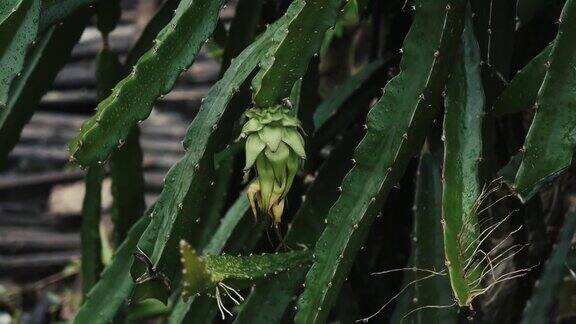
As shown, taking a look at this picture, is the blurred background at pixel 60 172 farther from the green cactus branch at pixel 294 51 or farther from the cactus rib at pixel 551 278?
the green cactus branch at pixel 294 51

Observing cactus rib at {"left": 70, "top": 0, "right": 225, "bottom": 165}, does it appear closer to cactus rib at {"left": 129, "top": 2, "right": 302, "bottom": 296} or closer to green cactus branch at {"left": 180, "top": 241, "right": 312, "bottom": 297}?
cactus rib at {"left": 129, "top": 2, "right": 302, "bottom": 296}

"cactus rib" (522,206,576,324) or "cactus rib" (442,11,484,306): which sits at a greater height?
"cactus rib" (442,11,484,306)

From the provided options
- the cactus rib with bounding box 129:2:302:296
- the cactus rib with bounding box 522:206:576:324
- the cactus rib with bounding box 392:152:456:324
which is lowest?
the cactus rib with bounding box 522:206:576:324

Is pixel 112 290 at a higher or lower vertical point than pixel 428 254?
lower

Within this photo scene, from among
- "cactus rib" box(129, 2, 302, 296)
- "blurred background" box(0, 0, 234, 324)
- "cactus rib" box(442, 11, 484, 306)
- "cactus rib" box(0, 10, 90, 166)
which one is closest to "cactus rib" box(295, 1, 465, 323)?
"cactus rib" box(442, 11, 484, 306)

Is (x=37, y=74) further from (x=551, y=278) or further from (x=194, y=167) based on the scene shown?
(x=551, y=278)

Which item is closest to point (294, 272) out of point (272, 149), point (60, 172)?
point (272, 149)
